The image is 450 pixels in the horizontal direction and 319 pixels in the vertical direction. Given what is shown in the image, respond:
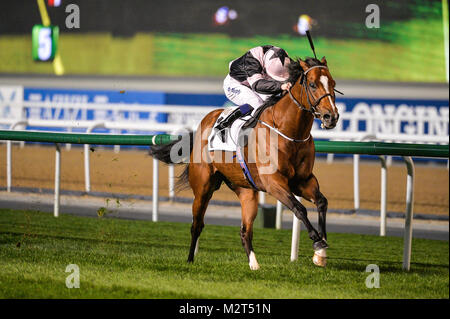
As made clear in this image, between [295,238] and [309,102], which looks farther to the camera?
[295,238]

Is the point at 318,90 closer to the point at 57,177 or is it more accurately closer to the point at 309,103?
the point at 309,103

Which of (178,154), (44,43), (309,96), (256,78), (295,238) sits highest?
(44,43)

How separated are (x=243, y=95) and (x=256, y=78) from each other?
0.84 ft

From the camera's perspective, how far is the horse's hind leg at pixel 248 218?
5.05 meters

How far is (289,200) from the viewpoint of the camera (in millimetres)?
4426

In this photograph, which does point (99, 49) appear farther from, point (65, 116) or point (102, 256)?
point (102, 256)

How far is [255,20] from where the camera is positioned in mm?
21000

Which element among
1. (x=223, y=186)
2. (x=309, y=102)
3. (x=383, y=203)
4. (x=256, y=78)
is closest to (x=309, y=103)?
(x=309, y=102)

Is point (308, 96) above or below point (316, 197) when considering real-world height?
above

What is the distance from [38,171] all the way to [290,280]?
22.4 ft

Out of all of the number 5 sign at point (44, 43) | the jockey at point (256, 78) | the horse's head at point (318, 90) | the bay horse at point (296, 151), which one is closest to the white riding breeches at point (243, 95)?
the jockey at point (256, 78)

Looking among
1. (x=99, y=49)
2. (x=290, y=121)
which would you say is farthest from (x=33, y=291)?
(x=99, y=49)

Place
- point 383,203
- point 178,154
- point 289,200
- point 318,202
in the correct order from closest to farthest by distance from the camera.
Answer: point 289,200 → point 318,202 → point 178,154 → point 383,203

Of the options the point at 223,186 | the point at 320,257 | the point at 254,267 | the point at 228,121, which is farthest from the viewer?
the point at 223,186
